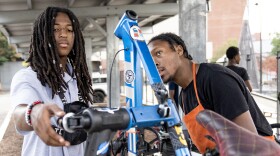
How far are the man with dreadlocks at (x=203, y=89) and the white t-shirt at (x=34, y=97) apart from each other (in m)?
0.60

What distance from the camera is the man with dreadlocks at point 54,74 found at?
5.40 feet

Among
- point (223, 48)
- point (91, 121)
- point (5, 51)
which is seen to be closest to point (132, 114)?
point (91, 121)

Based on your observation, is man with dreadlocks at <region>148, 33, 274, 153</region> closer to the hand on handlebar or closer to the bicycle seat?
the bicycle seat

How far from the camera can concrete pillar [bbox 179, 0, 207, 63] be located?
503 cm

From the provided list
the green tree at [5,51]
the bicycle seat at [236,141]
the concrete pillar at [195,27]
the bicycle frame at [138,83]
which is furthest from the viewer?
the green tree at [5,51]

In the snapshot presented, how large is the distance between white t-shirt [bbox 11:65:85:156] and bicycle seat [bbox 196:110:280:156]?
784 mm

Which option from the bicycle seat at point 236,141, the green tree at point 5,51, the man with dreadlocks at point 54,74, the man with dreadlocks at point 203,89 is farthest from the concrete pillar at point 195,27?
the green tree at point 5,51

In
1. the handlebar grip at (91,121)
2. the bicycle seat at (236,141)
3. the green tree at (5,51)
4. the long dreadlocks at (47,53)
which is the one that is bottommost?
the bicycle seat at (236,141)

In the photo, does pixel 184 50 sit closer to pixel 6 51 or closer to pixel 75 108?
pixel 75 108

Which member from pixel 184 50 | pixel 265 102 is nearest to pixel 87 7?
pixel 265 102

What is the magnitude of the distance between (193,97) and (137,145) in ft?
1.64

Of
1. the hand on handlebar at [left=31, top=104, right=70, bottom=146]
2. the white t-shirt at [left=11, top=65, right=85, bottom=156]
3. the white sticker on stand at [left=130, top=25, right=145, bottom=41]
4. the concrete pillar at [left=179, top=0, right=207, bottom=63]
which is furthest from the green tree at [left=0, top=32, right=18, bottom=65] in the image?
the hand on handlebar at [left=31, top=104, right=70, bottom=146]

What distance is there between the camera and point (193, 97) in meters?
2.30

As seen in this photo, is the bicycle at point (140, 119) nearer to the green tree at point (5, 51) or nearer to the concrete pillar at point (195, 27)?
the concrete pillar at point (195, 27)
